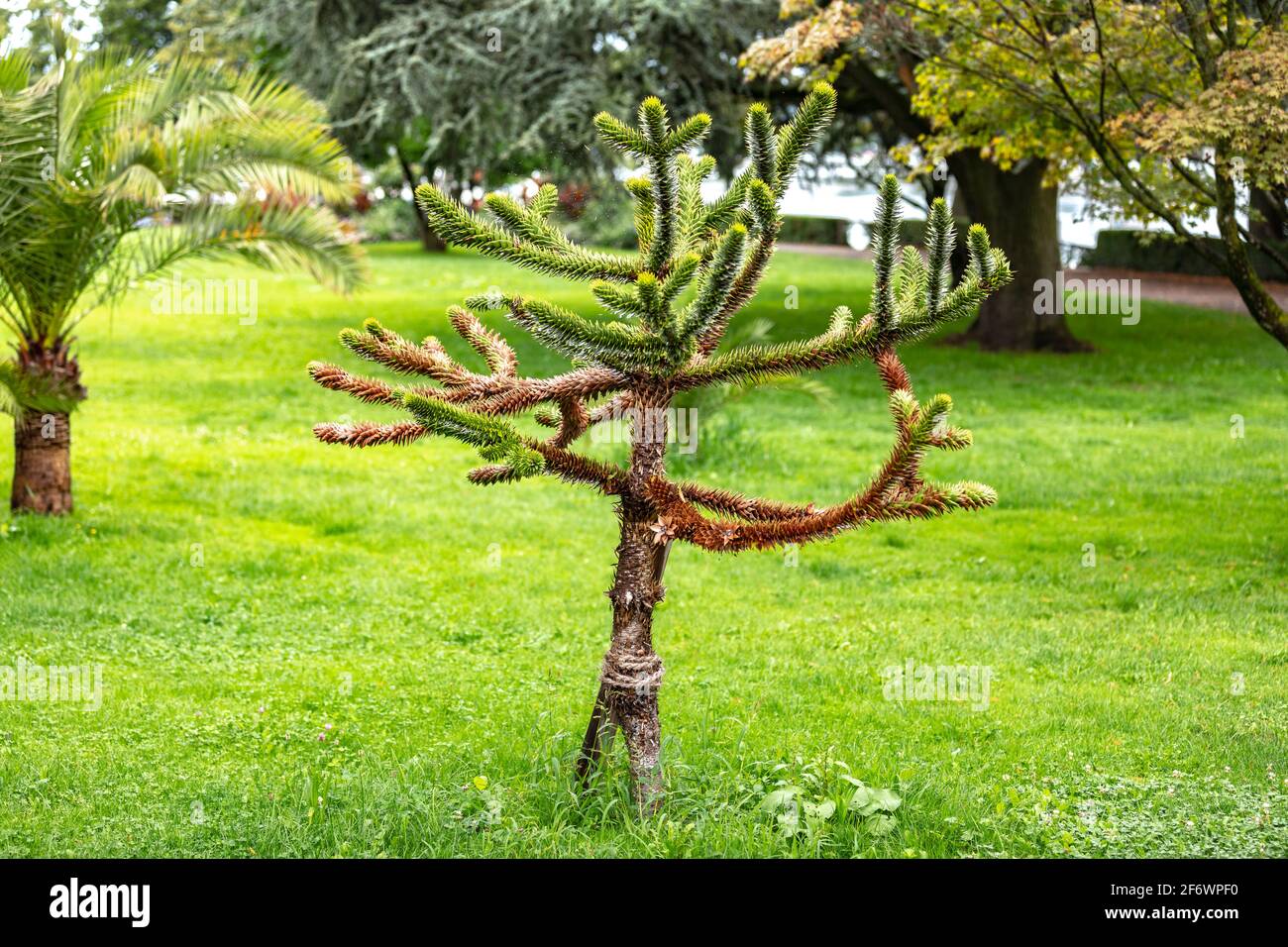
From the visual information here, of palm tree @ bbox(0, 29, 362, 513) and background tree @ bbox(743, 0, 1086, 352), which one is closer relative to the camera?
palm tree @ bbox(0, 29, 362, 513)

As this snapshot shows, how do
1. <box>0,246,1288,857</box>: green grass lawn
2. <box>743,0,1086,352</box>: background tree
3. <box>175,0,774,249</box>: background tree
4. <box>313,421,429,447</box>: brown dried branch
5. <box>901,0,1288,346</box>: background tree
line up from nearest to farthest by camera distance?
<box>313,421,429,447</box>: brown dried branch < <box>0,246,1288,857</box>: green grass lawn < <box>901,0,1288,346</box>: background tree < <box>175,0,774,249</box>: background tree < <box>743,0,1086,352</box>: background tree

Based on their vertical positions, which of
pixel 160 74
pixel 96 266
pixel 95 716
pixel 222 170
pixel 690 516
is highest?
pixel 160 74

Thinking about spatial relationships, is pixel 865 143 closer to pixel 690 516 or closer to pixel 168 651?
pixel 168 651

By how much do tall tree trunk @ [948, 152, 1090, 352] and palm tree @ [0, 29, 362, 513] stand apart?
12.0 metres

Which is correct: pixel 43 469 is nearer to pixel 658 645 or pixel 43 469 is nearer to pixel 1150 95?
pixel 658 645

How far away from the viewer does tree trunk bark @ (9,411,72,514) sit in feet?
34.0

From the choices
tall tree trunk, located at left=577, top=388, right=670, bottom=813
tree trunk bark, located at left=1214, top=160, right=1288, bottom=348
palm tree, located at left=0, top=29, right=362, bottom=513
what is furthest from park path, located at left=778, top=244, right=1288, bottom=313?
tall tree trunk, located at left=577, top=388, right=670, bottom=813

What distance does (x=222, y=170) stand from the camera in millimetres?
10586

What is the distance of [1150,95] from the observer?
37.8ft

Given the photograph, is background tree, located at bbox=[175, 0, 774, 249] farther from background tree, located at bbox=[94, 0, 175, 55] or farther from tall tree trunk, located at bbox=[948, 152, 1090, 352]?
background tree, located at bbox=[94, 0, 175, 55]

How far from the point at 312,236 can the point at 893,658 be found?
5.98 m

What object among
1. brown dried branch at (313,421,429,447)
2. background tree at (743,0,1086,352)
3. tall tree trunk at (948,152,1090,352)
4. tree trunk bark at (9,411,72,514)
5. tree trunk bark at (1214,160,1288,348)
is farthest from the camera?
tall tree trunk at (948,152,1090,352)

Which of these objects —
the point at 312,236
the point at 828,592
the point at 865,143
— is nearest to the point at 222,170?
the point at 312,236
